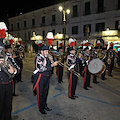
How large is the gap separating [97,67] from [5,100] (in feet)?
13.0

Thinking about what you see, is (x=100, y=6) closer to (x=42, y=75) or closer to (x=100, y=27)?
(x=100, y=27)

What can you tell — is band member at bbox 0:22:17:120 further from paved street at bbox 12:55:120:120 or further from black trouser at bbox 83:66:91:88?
black trouser at bbox 83:66:91:88

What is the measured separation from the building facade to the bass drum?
27.4 ft

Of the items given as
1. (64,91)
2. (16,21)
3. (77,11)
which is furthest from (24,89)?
(16,21)

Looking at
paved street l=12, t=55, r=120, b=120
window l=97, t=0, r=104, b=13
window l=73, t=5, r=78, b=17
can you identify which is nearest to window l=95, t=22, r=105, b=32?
window l=97, t=0, r=104, b=13

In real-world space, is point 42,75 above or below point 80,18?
below

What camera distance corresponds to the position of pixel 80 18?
2255 cm

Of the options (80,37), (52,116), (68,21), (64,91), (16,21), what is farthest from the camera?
(16,21)

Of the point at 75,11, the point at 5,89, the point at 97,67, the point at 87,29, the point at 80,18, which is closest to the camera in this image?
the point at 5,89

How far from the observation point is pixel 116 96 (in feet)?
17.6

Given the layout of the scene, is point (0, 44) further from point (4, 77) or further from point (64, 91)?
point (64, 91)

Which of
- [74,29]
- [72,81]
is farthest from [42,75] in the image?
[74,29]

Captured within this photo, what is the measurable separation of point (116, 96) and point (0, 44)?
4.94m

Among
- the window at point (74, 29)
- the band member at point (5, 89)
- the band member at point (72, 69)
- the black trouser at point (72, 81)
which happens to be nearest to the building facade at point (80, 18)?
the window at point (74, 29)
